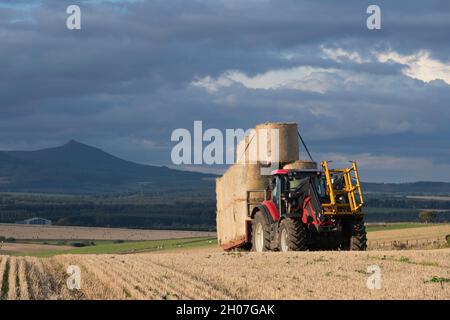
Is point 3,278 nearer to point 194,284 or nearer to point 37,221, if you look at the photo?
point 194,284

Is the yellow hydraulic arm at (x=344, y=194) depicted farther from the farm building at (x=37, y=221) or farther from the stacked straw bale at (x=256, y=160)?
the farm building at (x=37, y=221)

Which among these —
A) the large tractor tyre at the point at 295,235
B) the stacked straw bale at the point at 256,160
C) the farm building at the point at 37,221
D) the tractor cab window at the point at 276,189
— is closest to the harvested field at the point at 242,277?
the large tractor tyre at the point at 295,235

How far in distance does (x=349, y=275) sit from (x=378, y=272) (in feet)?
2.08

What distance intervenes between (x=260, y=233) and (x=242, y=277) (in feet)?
35.7

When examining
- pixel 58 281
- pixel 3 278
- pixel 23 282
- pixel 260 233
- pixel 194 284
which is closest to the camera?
pixel 194 284

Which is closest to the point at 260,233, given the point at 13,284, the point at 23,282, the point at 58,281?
the point at 58,281

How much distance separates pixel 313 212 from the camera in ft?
87.0

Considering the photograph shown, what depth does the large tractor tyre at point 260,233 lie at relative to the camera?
1120 inches

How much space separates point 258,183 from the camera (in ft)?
98.1

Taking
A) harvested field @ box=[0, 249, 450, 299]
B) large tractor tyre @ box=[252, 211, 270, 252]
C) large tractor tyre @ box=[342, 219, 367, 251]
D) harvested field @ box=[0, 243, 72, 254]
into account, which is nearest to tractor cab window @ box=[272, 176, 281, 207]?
large tractor tyre @ box=[252, 211, 270, 252]

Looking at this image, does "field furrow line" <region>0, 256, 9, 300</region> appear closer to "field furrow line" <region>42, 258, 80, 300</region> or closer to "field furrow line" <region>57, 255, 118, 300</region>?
"field furrow line" <region>42, 258, 80, 300</region>

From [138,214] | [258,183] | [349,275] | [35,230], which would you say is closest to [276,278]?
[349,275]

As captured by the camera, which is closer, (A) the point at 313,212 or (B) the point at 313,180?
(A) the point at 313,212
